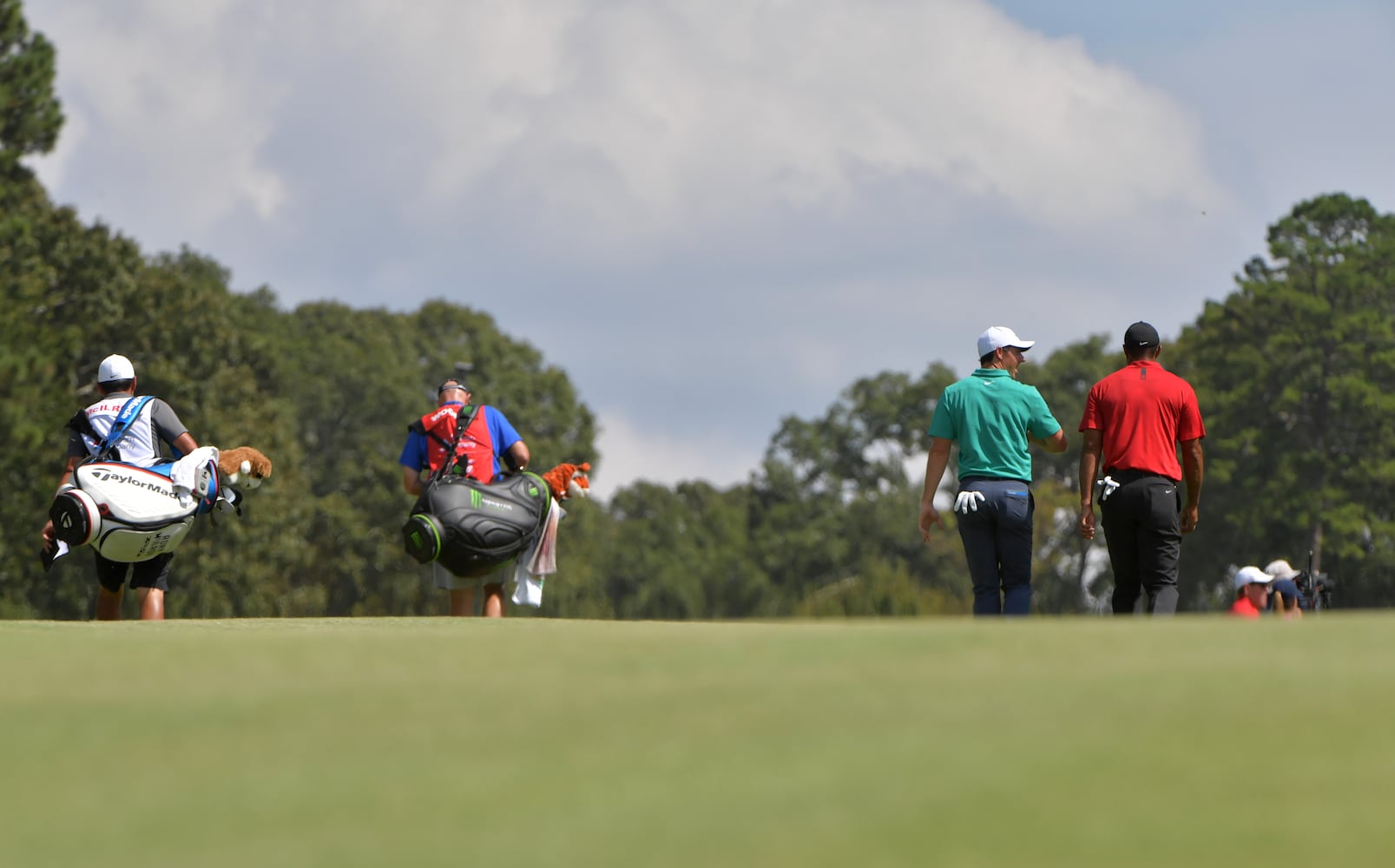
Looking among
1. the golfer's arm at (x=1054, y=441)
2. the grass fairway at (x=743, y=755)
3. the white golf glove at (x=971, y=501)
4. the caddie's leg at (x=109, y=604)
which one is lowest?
the grass fairway at (x=743, y=755)

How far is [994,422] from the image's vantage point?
34.8ft

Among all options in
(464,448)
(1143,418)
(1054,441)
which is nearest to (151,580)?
(464,448)

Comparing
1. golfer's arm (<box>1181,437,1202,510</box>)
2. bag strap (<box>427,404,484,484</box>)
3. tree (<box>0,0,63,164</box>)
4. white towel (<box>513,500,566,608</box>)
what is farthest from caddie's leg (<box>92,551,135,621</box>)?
tree (<box>0,0,63,164</box>)

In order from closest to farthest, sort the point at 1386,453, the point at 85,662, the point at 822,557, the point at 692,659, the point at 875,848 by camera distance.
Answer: the point at 875,848, the point at 692,659, the point at 85,662, the point at 1386,453, the point at 822,557

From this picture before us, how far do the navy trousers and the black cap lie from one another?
39.5 inches

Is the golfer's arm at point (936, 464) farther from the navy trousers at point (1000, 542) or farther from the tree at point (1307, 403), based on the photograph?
the tree at point (1307, 403)

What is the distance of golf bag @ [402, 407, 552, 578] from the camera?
1264 centimetres

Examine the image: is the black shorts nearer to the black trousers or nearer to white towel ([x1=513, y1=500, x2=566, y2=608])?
white towel ([x1=513, y1=500, x2=566, y2=608])

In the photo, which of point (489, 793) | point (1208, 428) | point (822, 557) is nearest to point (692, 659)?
point (489, 793)

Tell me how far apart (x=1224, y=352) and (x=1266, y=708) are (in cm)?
5548

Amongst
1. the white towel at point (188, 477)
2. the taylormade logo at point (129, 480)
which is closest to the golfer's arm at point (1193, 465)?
the white towel at point (188, 477)

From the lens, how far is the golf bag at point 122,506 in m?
11.3

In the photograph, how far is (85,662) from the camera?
642 centimetres

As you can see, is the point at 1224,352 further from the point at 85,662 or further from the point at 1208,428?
the point at 85,662
